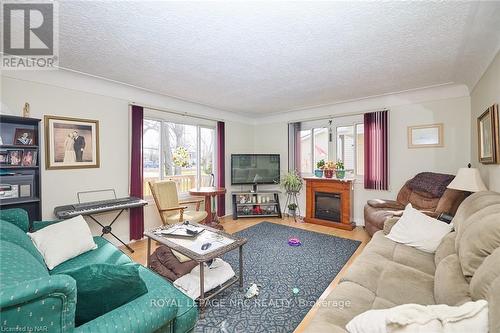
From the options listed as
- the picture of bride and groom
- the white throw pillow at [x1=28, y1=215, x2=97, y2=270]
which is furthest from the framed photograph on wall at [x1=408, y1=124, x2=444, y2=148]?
the picture of bride and groom

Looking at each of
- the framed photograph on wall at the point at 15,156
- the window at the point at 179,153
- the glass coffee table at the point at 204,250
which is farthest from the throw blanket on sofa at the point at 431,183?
the framed photograph on wall at the point at 15,156

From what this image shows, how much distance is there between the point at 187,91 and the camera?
3.56m

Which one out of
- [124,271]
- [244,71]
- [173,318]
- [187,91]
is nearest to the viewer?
[124,271]

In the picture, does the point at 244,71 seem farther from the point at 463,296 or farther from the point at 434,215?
the point at 434,215

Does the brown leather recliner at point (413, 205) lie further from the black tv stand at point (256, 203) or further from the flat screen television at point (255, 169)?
the flat screen television at point (255, 169)

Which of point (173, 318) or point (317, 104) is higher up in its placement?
point (317, 104)

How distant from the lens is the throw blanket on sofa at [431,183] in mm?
3090

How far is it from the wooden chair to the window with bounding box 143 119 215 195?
474 millimetres

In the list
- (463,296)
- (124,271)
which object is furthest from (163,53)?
(463,296)

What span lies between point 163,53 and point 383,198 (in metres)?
4.12

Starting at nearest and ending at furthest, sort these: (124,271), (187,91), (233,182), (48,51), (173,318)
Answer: (124,271) < (173,318) < (48,51) < (187,91) < (233,182)

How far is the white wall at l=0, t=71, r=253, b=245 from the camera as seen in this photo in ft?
8.57

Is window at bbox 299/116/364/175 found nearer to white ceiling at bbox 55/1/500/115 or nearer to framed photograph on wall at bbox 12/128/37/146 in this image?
white ceiling at bbox 55/1/500/115

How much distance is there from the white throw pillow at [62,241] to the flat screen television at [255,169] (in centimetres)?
311
